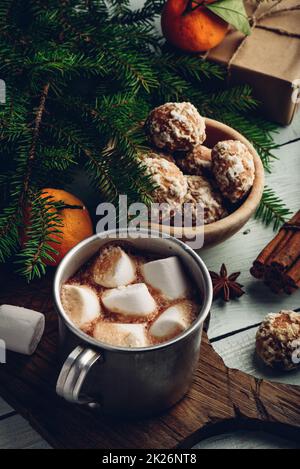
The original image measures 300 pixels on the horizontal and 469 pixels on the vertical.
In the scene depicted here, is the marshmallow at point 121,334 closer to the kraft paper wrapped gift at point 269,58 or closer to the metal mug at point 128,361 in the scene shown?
the metal mug at point 128,361

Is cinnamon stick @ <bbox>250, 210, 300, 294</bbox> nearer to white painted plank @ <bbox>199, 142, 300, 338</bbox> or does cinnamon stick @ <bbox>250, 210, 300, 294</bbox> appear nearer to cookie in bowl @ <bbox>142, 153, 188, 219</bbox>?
white painted plank @ <bbox>199, 142, 300, 338</bbox>

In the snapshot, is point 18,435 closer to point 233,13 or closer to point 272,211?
point 272,211

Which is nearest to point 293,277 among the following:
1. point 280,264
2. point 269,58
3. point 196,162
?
point 280,264

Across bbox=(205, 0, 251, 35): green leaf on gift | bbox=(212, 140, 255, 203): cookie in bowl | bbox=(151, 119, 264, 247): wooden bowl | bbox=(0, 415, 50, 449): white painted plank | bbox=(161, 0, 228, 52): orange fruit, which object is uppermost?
bbox=(205, 0, 251, 35): green leaf on gift

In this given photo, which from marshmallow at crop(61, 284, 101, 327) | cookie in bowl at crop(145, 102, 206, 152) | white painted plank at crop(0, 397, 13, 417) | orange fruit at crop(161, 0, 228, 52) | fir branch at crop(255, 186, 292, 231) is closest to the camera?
marshmallow at crop(61, 284, 101, 327)

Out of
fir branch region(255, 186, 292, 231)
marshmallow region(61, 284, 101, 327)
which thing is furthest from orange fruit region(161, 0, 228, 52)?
marshmallow region(61, 284, 101, 327)

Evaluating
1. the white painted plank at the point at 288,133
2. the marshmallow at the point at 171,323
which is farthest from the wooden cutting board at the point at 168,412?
the white painted plank at the point at 288,133

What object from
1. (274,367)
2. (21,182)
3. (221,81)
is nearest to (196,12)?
(221,81)
